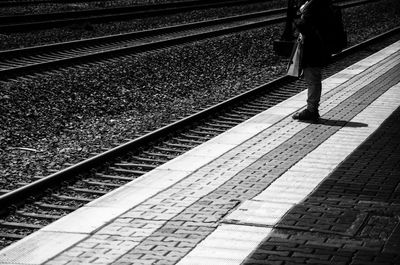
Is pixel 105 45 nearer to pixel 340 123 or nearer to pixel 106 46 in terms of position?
pixel 106 46

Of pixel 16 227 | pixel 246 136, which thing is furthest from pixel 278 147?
pixel 16 227

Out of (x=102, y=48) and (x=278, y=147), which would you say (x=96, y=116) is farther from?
(x=102, y=48)

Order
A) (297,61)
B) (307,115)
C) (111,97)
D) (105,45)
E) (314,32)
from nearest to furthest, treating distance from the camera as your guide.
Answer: (314,32)
(297,61)
(307,115)
(111,97)
(105,45)

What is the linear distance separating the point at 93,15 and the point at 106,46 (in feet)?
28.4

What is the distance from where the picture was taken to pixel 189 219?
22.3ft

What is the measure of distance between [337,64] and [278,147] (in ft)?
31.3

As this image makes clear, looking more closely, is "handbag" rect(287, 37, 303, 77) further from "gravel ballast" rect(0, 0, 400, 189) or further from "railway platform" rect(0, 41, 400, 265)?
"gravel ballast" rect(0, 0, 400, 189)

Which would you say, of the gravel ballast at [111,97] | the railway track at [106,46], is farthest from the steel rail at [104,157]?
the railway track at [106,46]

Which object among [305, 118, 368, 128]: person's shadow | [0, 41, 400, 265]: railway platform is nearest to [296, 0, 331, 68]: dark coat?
[305, 118, 368, 128]: person's shadow

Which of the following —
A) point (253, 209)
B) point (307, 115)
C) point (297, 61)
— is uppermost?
point (297, 61)

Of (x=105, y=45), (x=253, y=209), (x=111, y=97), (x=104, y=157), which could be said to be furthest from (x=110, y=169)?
(x=105, y=45)

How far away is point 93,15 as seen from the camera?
27.7 metres

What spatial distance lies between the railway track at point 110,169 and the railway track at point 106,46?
4.29m

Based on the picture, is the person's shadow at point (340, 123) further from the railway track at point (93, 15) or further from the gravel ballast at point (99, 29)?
the railway track at point (93, 15)
